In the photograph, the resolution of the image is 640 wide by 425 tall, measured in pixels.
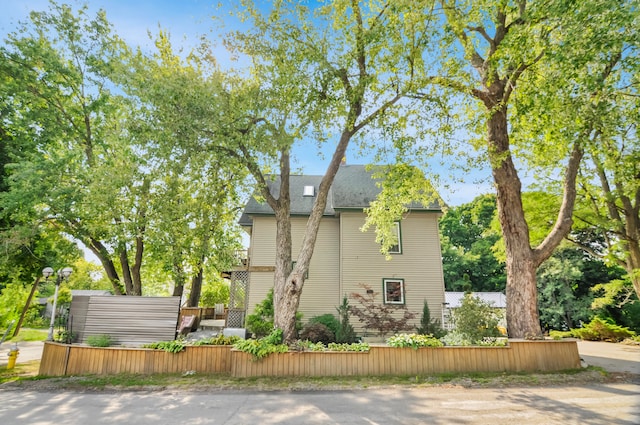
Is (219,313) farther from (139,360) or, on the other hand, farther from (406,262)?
(139,360)

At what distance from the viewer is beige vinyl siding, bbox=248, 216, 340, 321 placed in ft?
51.4

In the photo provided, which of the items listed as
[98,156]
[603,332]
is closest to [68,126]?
[98,156]

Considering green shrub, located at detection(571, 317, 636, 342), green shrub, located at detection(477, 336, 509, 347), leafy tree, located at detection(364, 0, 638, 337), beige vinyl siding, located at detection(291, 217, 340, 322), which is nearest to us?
leafy tree, located at detection(364, 0, 638, 337)

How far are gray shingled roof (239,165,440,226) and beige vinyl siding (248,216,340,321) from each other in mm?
535

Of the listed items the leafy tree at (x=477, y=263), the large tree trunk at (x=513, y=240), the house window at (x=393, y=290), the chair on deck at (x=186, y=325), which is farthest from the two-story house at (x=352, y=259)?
the leafy tree at (x=477, y=263)

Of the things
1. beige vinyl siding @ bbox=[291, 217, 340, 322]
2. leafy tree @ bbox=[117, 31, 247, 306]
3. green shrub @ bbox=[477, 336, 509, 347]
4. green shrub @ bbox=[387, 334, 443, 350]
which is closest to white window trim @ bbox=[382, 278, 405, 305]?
beige vinyl siding @ bbox=[291, 217, 340, 322]

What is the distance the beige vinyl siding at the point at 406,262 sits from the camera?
15.5 m

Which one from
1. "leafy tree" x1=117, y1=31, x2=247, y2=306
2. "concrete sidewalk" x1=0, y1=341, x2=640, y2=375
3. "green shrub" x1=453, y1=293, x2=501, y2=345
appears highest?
"leafy tree" x1=117, y1=31, x2=247, y2=306

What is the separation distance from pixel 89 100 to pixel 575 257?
2936cm

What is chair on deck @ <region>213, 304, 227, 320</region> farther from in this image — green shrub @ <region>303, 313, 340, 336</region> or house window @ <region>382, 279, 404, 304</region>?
house window @ <region>382, 279, 404, 304</region>

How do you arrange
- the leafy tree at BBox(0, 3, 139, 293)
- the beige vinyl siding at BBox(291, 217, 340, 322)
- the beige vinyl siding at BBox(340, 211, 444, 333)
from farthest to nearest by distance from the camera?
the beige vinyl siding at BBox(291, 217, 340, 322) < the beige vinyl siding at BBox(340, 211, 444, 333) < the leafy tree at BBox(0, 3, 139, 293)

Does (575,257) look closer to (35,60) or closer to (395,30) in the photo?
(395,30)

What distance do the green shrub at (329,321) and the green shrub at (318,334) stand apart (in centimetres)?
51

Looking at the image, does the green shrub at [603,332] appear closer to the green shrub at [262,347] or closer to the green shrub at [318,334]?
the green shrub at [318,334]
